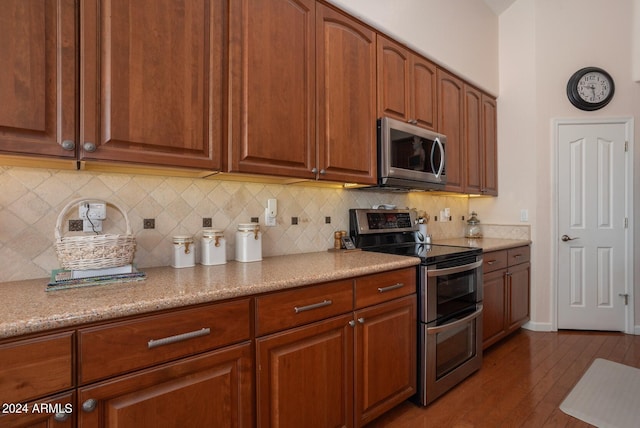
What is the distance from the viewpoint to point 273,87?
1600 millimetres

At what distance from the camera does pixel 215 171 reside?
146 cm

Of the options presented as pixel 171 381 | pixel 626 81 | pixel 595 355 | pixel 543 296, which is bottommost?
pixel 595 355

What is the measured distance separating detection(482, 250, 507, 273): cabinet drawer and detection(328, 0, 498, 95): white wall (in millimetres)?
1615

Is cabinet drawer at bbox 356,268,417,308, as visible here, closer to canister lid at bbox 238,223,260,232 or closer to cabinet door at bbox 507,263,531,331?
canister lid at bbox 238,223,260,232

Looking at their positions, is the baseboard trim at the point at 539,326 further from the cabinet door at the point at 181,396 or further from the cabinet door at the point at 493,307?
the cabinet door at the point at 181,396

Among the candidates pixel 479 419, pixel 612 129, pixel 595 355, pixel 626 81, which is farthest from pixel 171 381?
pixel 626 81

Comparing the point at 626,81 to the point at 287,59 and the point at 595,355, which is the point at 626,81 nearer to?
the point at 595,355

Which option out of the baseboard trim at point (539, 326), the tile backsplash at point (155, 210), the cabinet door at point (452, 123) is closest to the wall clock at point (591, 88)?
the cabinet door at point (452, 123)

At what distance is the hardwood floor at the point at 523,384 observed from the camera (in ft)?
5.85

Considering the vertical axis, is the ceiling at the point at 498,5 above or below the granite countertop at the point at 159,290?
above

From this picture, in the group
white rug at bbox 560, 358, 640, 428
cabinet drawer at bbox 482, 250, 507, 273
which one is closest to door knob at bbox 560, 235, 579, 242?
cabinet drawer at bbox 482, 250, 507, 273

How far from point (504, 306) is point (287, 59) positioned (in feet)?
8.83

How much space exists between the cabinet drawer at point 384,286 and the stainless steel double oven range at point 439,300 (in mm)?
99

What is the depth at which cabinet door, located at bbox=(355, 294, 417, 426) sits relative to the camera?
1.58 metres
